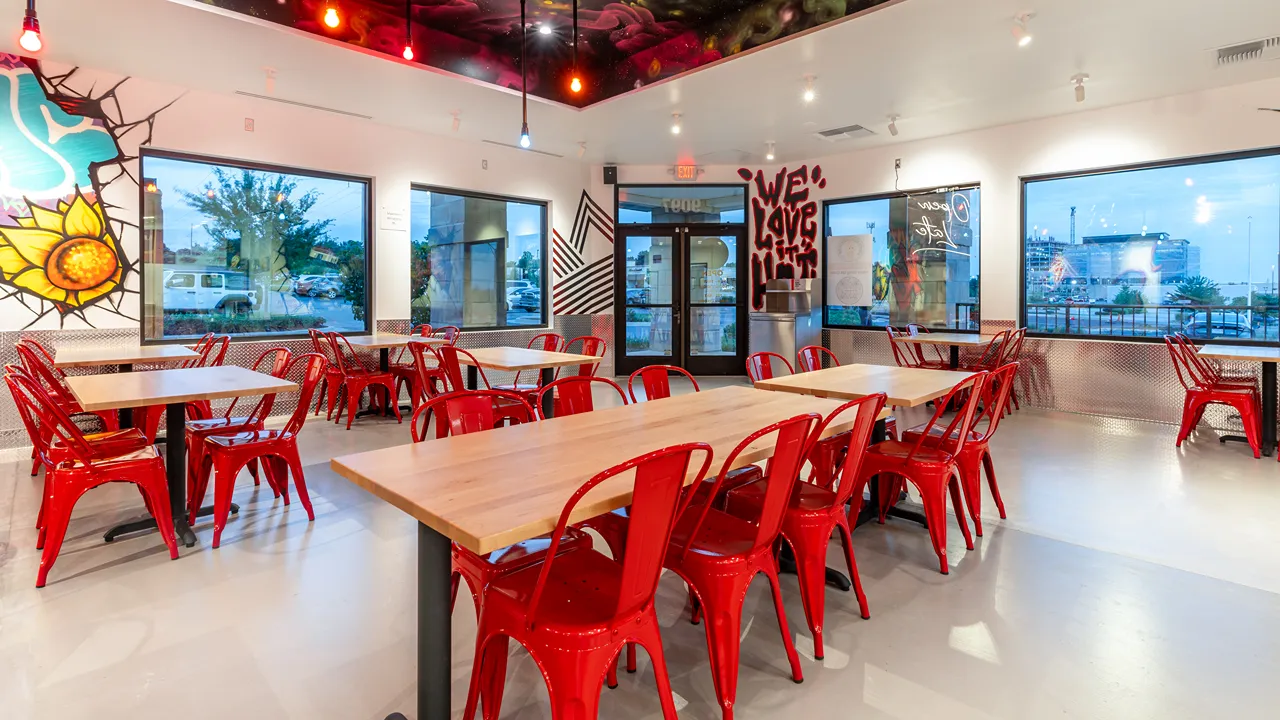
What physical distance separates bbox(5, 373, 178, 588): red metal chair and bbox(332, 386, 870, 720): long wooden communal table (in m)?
1.81

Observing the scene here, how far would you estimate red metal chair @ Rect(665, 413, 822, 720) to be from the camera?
192cm

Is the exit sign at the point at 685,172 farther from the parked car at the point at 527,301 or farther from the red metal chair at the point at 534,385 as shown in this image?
the red metal chair at the point at 534,385

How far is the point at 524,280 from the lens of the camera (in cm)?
923

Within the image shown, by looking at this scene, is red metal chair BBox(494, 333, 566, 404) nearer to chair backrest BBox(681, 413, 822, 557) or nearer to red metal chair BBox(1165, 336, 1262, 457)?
chair backrest BBox(681, 413, 822, 557)

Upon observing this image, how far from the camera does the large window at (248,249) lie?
6242mm

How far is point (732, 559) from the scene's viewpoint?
1979 mm

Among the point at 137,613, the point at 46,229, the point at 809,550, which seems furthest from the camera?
the point at 46,229

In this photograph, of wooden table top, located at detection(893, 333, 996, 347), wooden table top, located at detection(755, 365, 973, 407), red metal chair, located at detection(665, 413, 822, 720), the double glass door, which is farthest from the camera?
the double glass door

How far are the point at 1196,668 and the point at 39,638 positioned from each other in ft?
13.8

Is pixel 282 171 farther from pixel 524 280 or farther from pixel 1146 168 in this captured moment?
pixel 1146 168

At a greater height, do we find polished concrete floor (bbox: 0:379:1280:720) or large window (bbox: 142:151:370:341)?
large window (bbox: 142:151:370:341)

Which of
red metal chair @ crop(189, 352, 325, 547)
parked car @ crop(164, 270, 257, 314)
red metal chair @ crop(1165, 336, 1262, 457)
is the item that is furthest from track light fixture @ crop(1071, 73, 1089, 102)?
parked car @ crop(164, 270, 257, 314)

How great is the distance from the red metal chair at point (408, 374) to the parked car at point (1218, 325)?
786cm

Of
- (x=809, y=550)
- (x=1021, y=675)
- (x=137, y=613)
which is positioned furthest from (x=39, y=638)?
(x=1021, y=675)
